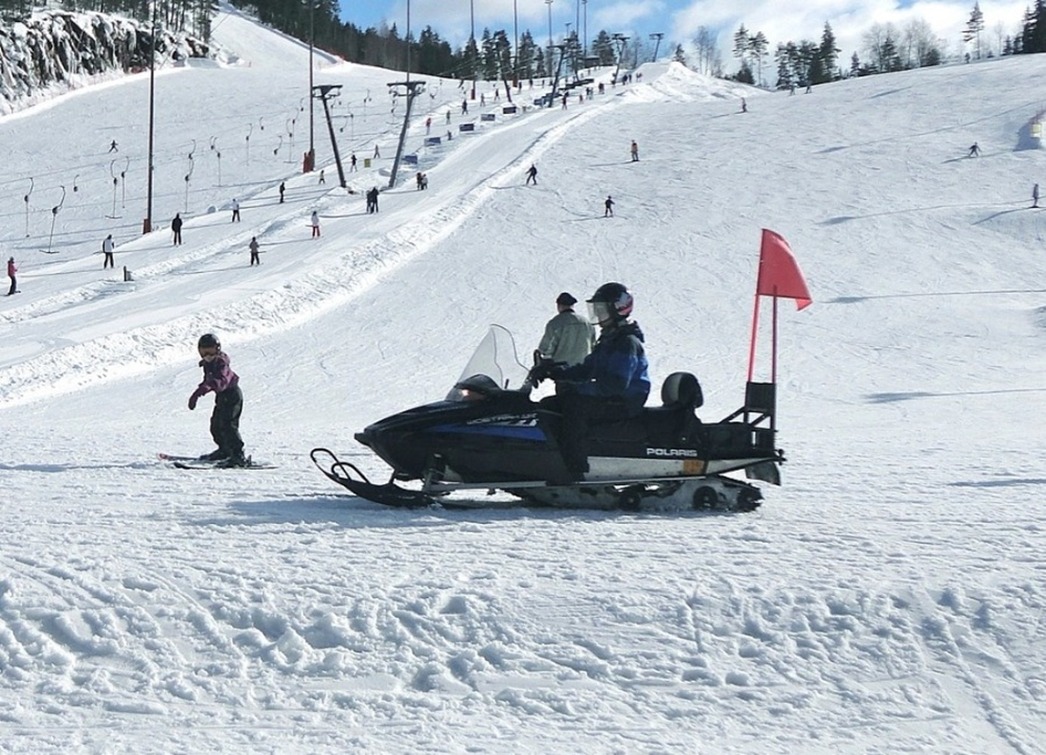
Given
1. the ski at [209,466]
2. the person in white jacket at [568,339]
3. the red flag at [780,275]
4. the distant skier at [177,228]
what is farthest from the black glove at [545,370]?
the distant skier at [177,228]

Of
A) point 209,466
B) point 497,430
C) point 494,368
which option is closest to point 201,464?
point 209,466

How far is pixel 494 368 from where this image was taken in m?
7.16

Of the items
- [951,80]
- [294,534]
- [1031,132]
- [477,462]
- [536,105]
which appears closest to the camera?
[294,534]

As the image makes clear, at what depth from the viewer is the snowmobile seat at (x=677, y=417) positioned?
716cm

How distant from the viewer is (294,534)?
6.26m

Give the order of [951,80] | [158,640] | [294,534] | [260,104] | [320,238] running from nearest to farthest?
[158,640] < [294,534] < [320,238] < [951,80] < [260,104]

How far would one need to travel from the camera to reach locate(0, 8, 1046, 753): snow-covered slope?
4.10 metres

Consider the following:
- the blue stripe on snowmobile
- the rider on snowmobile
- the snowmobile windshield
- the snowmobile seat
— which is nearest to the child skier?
the snowmobile windshield

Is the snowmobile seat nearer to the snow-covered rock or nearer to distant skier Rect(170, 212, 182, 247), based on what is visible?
Result: distant skier Rect(170, 212, 182, 247)

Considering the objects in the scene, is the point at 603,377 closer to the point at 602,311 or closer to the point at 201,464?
the point at 602,311

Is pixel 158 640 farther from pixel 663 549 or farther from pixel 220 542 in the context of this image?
pixel 663 549

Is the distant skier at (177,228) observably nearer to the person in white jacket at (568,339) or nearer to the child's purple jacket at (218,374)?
the child's purple jacket at (218,374)

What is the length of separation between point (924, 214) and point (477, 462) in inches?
1312

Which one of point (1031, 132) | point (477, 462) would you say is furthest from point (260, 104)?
point (477, 462)
